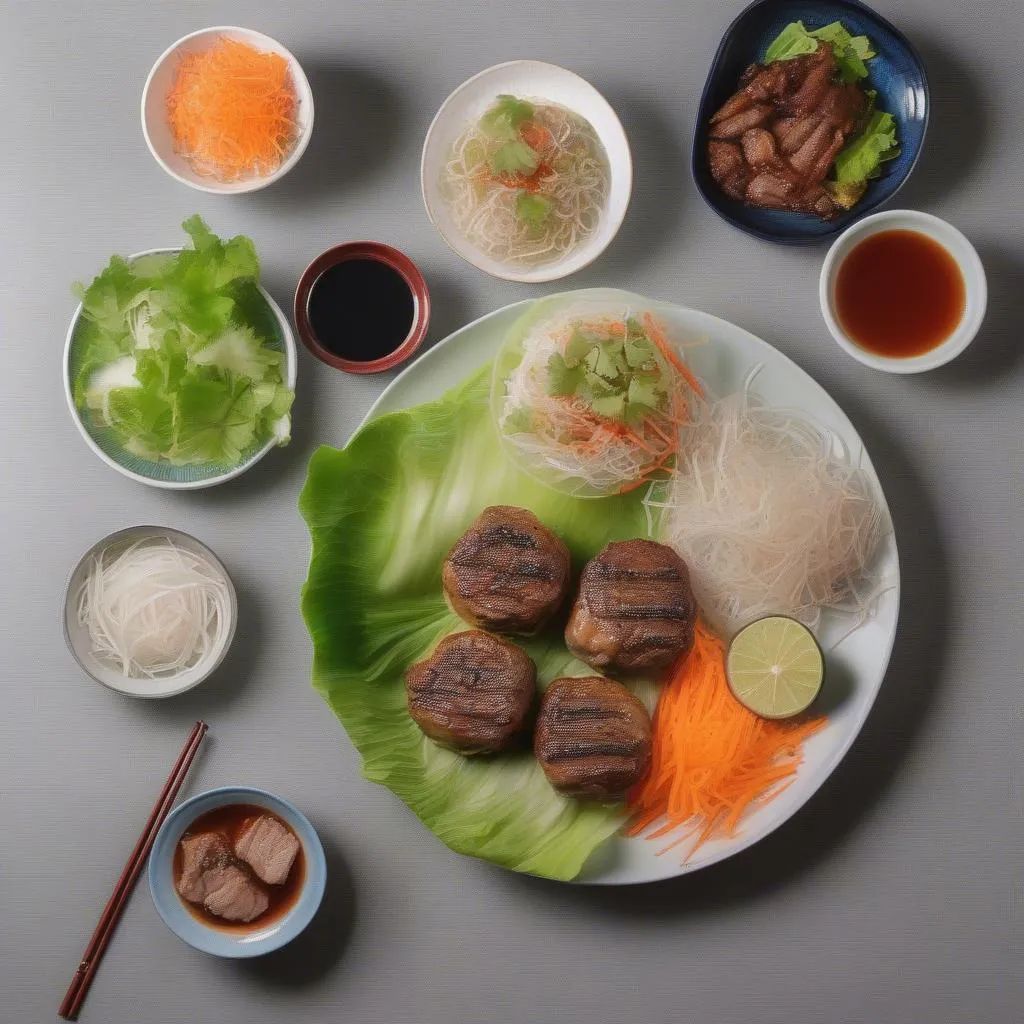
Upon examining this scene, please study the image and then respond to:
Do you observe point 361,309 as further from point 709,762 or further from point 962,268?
point 962,268

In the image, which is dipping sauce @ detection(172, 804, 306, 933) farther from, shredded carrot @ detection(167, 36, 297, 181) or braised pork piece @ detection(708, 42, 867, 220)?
braised pork piece @ detection(708, 42, 867, 220)

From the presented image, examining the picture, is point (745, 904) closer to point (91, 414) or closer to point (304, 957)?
point (304, 957)

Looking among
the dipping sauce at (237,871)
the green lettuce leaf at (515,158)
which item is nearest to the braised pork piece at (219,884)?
the dipping sauce at (237,871)

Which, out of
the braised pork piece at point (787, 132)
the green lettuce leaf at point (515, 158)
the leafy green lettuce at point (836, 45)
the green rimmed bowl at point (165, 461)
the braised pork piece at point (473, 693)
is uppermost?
the leafy green lettuce at point (836, 45)

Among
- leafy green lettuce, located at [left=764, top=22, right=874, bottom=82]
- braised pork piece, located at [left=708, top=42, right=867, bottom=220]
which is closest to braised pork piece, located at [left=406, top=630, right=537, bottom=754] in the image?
braised pork piece, located at [left=708, top=42, right=867, bottom=220]

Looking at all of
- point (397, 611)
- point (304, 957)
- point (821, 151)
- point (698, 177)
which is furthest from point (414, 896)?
point (821, 151)

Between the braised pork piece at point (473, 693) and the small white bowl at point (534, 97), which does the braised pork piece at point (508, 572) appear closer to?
the braised pork piece at point (473, 693)
